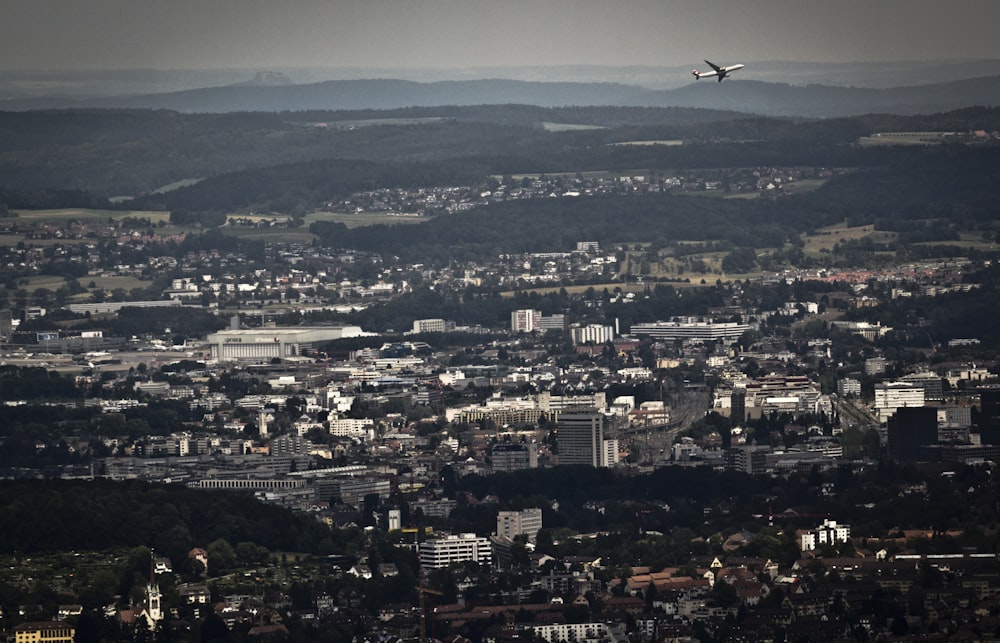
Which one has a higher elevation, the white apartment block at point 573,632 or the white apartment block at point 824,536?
the white apartment block at point 573,632

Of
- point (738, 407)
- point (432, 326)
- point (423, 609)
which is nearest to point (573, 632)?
point (423, 609)

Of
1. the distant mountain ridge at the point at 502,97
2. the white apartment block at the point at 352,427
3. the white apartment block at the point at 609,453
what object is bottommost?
the distant mountain ridge at the point at 502,97

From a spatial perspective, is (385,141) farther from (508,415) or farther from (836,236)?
(508,415)

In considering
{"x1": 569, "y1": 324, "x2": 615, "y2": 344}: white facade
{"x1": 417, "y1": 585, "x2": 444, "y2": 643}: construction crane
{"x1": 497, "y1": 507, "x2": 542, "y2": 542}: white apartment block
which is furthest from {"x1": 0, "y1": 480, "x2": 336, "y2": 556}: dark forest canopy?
{"x1": 569, "y1": 324, "x2": 615, "y2": 344}: white facade

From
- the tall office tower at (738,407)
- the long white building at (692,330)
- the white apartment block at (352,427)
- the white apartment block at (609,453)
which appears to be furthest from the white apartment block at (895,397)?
the long white building at (692,330)

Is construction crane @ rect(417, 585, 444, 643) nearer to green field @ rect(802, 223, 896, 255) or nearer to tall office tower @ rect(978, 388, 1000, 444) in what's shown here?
tall office tower @ rect(978, 388, 1000, 444)

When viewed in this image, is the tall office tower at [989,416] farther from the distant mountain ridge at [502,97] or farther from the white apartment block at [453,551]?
the distant mountain ridge at [502,97]
